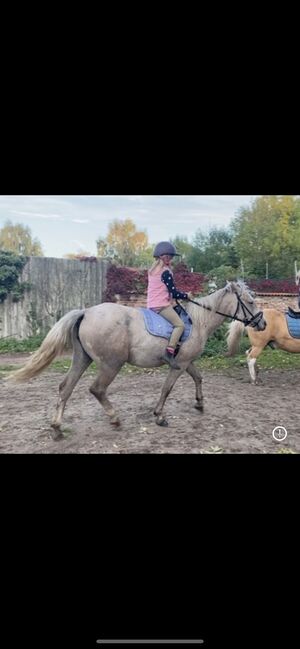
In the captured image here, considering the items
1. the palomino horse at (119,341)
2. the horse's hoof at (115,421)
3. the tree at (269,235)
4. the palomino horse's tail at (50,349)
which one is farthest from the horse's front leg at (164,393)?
the tree at (269,235)

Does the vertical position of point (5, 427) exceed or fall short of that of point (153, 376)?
it falls short

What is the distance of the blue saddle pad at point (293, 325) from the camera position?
2.15 m

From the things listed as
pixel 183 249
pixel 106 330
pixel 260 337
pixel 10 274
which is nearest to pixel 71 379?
pixel 106 330

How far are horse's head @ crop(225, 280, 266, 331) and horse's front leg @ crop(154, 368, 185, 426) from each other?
489 mm

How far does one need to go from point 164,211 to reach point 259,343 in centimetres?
94

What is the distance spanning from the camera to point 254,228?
1.84m

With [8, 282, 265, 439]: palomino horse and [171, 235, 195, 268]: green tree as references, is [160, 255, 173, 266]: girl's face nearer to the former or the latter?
[171, 235, 195, 268]: green tree

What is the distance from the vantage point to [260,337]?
2104 millimetres

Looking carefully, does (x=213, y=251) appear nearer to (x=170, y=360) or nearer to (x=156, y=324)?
(x=156, y=324)

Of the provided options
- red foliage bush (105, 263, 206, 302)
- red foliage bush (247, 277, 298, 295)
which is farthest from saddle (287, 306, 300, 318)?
red foliage bush (105, 263, 206, 302)

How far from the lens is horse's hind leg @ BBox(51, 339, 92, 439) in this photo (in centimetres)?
176

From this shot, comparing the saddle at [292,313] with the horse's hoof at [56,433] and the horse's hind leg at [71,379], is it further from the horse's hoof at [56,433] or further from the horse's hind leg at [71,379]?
the horse's hoof at [56,433]
